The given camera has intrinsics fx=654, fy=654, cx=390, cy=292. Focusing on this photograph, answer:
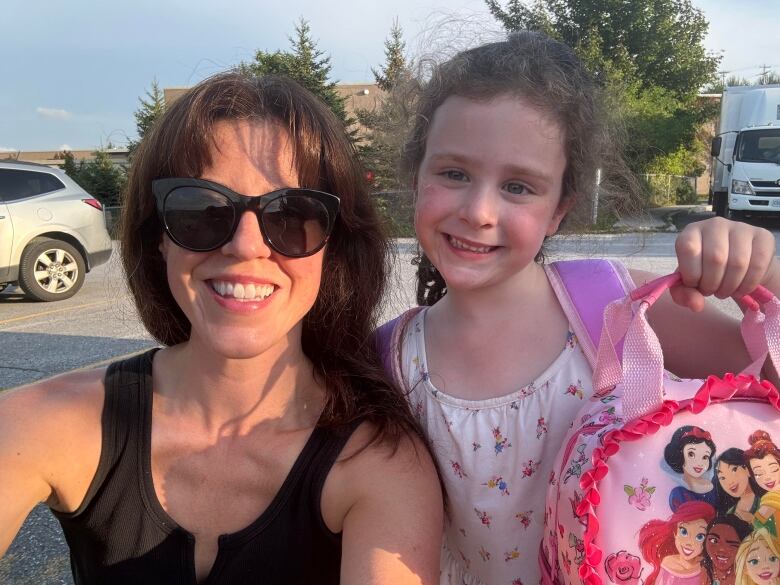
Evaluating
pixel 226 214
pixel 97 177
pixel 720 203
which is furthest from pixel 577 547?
pixel 97 177

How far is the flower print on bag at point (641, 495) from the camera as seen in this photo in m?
1.17

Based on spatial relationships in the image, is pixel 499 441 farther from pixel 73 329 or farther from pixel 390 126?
pixel 73 329

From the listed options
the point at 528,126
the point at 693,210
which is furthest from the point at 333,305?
the point at 693,210

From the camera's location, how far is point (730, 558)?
1141mm

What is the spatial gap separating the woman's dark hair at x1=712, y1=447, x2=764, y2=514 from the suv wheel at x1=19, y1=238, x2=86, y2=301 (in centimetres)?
859

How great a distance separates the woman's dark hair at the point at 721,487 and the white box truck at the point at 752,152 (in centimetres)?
1544

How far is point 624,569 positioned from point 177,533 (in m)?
0.93

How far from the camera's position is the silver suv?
8.05 metres

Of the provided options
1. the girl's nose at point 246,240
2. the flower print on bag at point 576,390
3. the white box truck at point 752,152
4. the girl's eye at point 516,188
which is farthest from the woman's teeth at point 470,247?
the white box truck at point 752,152

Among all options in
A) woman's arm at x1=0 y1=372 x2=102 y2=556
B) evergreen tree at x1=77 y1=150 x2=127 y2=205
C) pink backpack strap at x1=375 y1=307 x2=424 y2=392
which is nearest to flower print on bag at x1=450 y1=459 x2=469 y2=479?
pink backpack strap at x1=375 y1=307 x2=424 y2=392

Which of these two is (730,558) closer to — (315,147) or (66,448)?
(315,147)

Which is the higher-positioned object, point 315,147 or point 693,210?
point 315,147

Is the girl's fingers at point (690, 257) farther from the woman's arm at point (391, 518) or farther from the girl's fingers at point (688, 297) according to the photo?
the woman's arm at point (391, 518)

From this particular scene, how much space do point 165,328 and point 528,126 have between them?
1130 millimetres
